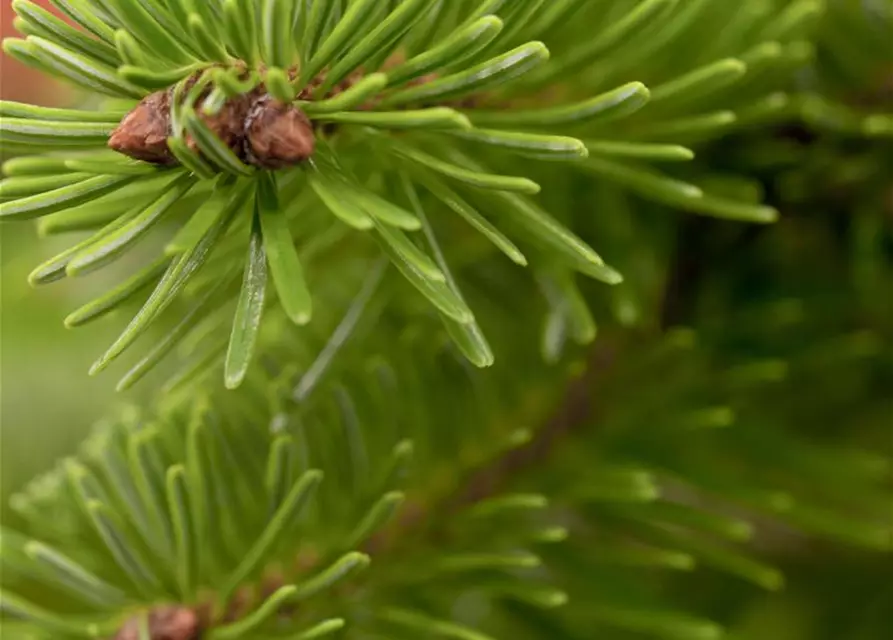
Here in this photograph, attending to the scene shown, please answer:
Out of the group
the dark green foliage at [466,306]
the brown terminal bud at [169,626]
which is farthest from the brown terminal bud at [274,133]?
the brown terminal bud at [169,626]

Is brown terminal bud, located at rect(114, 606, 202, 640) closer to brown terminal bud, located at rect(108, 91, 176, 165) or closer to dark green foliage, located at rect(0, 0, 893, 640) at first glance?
dark green foliage, located at rect(0, 0, 893, 640)

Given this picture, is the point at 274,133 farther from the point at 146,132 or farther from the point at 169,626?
the point at 169,626

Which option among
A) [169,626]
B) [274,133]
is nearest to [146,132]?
[274,133]

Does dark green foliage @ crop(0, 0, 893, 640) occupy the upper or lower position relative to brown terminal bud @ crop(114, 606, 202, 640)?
upper

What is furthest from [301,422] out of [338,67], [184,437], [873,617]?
[873,617]

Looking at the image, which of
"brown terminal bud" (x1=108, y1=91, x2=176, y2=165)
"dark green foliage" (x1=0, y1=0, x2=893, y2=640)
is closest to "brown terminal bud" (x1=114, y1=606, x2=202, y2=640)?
"dark green foliage" (x1=0, y1=0, x2=893, y2=640)
